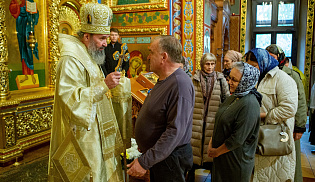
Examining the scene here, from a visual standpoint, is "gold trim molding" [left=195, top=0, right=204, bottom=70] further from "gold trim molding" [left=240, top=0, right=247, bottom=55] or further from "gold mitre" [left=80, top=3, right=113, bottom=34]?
"gold trim molding" [left=240, top=0, right=247, bottom=55]

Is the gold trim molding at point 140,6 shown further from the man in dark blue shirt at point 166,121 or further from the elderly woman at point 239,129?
the man in dark blue shirt at point 166,121

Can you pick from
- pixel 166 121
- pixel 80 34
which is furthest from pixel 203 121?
pixel 80 34

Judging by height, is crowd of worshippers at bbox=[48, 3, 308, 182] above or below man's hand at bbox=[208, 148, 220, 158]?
above

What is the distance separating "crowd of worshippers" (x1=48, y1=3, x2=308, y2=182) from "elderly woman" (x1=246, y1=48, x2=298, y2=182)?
0.03 ft

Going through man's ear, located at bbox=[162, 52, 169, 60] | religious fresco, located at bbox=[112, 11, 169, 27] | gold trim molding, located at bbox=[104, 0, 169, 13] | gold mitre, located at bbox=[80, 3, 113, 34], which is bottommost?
man's ear, located at bbox=[162, 52, 169, 60]

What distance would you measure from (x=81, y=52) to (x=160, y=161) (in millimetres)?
1000

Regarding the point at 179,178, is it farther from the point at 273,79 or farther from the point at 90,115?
the point at 273,79

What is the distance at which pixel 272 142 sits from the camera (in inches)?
100

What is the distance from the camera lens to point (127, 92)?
2.42 metres

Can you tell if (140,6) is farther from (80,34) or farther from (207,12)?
(80,34)

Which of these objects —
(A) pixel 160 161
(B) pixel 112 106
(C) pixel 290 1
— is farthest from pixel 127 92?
(C) pixel 290 1

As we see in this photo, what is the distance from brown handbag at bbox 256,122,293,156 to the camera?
2.54 metres

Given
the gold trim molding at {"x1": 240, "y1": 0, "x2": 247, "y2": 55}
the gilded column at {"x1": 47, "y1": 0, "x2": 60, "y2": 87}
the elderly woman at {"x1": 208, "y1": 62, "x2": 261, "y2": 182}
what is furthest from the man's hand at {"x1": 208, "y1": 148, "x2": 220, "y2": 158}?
the gold trim molding at {"x1": 240, "y1": 0, "x2": 247, "y2": 55}

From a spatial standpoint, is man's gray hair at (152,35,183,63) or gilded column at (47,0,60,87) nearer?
man's gray hair at (152,35,183,63)
